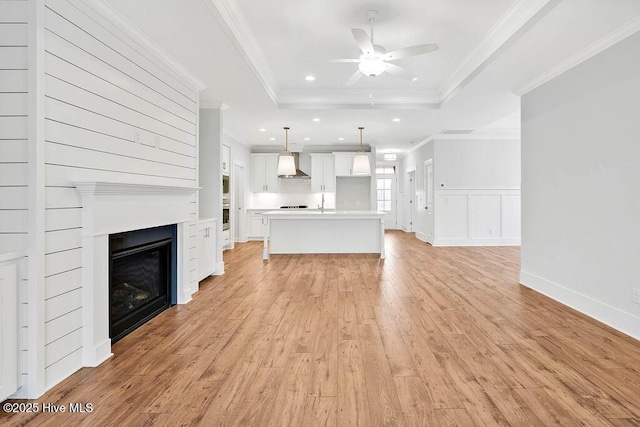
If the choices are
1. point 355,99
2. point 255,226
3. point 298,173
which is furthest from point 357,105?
point 255,226

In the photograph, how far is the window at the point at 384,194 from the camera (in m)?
12.8

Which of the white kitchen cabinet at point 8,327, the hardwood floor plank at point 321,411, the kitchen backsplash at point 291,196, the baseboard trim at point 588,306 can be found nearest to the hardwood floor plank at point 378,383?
the hardwood floor plank at point 321,411

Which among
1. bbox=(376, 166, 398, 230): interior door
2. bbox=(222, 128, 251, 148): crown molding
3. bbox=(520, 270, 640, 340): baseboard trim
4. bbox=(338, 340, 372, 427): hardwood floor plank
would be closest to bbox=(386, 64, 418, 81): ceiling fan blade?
bbox=(338, 340, 372, 427): hardwood floor plank

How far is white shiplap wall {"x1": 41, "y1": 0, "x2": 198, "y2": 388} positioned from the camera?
2090mm

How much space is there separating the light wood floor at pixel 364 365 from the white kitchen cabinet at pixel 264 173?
556 cm

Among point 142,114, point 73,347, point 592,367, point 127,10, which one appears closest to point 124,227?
point 73,347

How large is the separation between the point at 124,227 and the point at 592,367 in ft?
11.5

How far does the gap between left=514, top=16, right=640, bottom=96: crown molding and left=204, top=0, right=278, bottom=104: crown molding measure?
11.0 feet

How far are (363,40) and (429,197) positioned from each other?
6312 mm

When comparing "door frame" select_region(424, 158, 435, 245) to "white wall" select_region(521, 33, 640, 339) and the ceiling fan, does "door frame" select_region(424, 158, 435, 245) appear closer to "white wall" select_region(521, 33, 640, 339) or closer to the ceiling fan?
"white wall" select_region(521, 33, 640, 339)

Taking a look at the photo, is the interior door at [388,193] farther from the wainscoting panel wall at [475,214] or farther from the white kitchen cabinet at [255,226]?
the white kitchen cabinet at [255,226]

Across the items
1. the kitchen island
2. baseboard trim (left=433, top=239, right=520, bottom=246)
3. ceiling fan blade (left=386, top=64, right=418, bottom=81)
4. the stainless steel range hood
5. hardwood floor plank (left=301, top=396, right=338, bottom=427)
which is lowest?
hardwood floor plank (left=301, top=396, right=338, bottom=427)

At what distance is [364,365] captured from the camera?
2.29m

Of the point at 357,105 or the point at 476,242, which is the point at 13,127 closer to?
the point at 357,105
